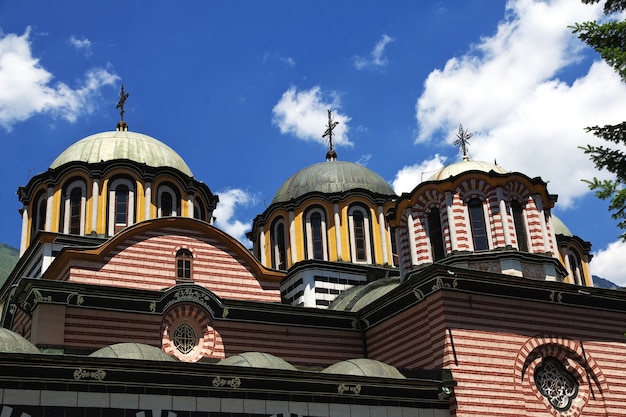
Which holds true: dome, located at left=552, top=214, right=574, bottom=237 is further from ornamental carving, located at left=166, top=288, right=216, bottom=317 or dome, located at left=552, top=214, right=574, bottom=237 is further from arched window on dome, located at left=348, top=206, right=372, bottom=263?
ornamental carving, located at left=166, top=288, right=216, bottom=317

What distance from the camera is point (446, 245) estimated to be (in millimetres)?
24156

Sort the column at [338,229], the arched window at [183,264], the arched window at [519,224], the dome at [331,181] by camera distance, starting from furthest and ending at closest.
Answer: the dome at [331,181] < the column at [338,229] < the arched window at [519,224] < the arched window at [183,264]

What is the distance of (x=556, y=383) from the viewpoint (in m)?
20.8

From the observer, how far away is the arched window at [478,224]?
79.2 feet

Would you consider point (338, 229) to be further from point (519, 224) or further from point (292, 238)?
point (519, 224)

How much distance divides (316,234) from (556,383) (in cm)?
1216

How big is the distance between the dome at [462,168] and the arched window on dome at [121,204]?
10.5 metres

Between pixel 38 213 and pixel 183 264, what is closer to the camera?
pixel 183 264

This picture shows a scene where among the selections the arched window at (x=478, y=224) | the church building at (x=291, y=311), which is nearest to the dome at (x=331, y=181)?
the church building at (x=291, y=311)

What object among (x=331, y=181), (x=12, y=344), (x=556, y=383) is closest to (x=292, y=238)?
(x=331, y=181)

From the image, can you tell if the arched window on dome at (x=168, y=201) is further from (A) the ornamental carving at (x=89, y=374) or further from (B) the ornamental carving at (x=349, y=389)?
(A) the ornamental carving at (x=89, y=374)

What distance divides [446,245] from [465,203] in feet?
5.31

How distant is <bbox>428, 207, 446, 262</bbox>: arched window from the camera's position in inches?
966

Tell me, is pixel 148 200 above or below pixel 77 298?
above
